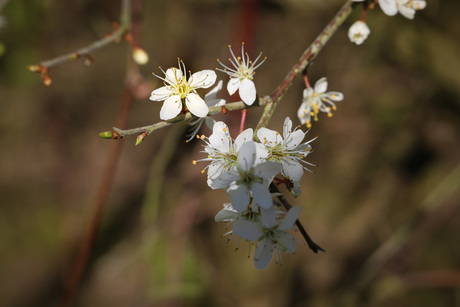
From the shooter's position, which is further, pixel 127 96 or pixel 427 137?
pixel 427 137

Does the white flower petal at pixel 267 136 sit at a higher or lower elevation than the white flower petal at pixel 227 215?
higher

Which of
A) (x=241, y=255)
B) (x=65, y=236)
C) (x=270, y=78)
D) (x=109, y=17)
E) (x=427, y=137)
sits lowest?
(x=241, y=255)

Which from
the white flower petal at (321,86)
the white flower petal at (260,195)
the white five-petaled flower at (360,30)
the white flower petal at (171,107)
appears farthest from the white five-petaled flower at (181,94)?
the white five-petaled flower at (360,30)

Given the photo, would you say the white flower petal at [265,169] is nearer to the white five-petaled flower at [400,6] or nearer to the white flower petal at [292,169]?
the white flower petal at [292,169]

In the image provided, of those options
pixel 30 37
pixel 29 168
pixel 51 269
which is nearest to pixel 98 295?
pixel 51 269

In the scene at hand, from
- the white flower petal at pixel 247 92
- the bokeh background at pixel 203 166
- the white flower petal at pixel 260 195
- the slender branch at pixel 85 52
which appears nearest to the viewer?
the white flower petal at pixel 260 195

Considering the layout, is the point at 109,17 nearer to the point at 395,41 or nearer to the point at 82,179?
the point at 82,179

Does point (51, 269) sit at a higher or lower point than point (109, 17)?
lower

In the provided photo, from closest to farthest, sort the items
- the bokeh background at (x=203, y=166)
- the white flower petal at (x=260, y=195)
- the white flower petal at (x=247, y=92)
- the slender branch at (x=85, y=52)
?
the white flower petal at (x=260, y=195)
the white flower petal at (x=247, y=92)
the slender branch at (x=85, y=52)
the bokeh background at (x=203, y=166)
